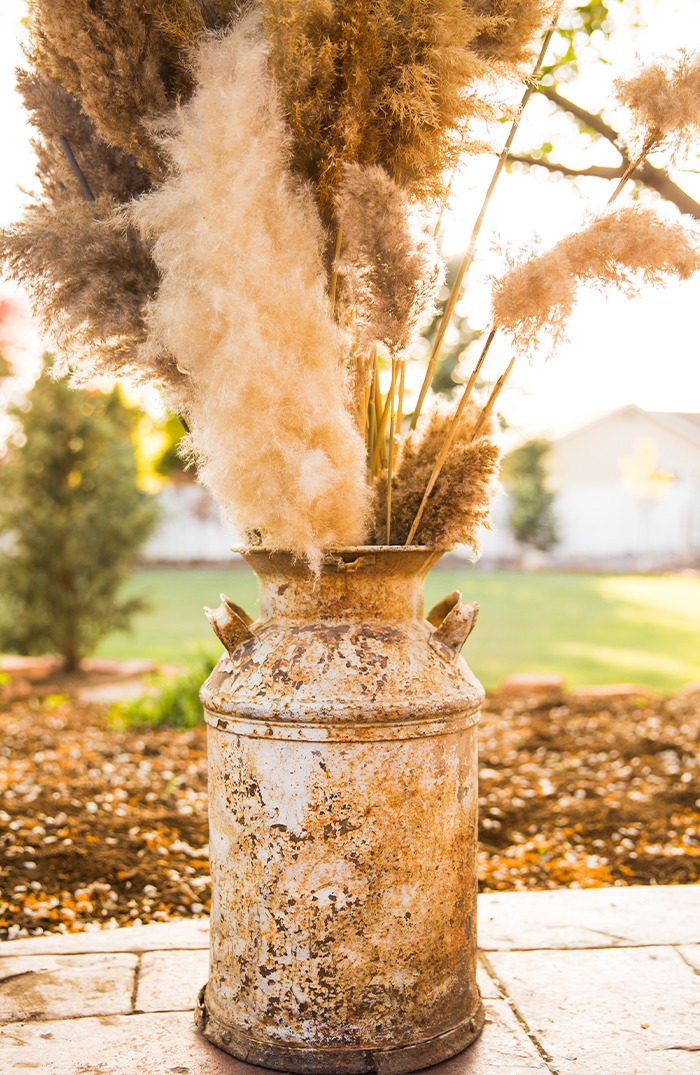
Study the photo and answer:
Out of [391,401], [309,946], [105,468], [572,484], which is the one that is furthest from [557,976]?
[572,484]

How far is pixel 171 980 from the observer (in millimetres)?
2367

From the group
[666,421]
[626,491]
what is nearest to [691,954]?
[626,491]

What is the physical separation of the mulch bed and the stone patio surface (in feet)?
1.12

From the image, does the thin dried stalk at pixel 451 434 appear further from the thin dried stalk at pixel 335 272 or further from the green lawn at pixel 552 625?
the green lawn at pixel 552 625

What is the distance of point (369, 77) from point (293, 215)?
0.35m

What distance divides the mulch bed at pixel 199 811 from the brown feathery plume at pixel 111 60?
247 cm

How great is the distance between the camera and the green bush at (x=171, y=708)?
5.61 metres

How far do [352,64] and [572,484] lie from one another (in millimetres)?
26902

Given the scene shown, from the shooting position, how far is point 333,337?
185cm

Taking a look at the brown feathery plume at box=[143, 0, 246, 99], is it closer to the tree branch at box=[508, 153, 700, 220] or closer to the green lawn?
the tree branch at box=[508, 153, 700, 220]

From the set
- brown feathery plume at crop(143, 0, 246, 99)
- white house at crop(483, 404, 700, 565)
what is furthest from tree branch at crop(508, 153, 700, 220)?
white house at crop(483, 404, 700, 565)

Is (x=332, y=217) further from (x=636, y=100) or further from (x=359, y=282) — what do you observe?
(x=636, y=100)

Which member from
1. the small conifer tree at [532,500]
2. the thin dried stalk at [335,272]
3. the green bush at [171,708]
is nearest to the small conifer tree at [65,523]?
the green bush at [171,708]

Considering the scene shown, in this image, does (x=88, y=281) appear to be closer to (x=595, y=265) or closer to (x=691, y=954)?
(x=595, y=265)
